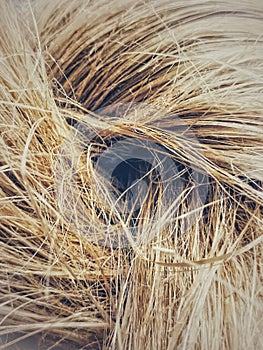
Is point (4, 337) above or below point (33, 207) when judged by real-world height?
below

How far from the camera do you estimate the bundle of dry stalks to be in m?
0.67

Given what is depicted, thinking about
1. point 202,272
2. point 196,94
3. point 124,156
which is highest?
point 196,94

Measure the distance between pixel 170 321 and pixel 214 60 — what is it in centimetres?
38

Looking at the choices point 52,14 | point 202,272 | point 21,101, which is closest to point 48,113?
point 21,101

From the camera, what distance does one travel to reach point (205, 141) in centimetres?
71

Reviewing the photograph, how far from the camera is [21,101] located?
28.1 inches

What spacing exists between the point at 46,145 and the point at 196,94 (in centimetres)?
23

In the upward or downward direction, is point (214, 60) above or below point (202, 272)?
above

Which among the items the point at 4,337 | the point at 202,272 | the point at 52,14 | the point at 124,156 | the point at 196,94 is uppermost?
the point at 52,14

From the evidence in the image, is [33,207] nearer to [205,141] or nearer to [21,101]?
[21,101]

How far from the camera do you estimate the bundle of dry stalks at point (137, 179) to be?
67cm

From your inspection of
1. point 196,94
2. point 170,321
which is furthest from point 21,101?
point 170,321

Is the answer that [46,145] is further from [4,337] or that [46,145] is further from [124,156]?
[4,337]

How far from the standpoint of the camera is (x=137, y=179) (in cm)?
69
